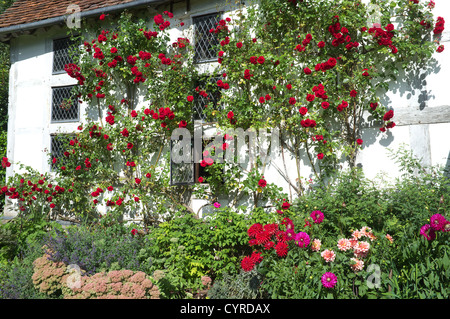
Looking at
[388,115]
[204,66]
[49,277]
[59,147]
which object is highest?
[204,66]

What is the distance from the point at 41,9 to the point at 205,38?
4061 millimetres

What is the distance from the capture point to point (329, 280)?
3.26 m

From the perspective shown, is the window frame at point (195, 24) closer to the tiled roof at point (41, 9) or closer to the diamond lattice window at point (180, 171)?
the tiled roof at point (41, 9)

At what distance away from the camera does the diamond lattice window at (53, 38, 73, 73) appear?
Answer: 26.1 ft

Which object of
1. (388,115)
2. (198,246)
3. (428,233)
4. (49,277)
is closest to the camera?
(428,233)

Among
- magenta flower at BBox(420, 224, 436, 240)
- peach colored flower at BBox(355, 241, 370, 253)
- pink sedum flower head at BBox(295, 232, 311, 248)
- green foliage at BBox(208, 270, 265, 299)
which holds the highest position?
magenta flower at BBox(420, 224, 436, 240)

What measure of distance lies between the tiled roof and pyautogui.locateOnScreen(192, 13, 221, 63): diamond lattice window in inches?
53.0

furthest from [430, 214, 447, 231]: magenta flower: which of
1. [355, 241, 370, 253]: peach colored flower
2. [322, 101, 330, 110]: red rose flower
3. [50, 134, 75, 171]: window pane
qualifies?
[50, 134, 75, 171]: window pane

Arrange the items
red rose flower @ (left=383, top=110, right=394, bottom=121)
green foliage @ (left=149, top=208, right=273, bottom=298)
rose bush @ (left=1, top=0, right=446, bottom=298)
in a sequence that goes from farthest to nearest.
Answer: red rose flower @ (left=383, top=110, right=394, bottom=121), green foliage @ (left=149, top=208, right=273, bottom=298), rose bush @ (left=1, top=0, right=446, bottom=298)

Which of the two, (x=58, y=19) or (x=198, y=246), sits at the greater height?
(x=58, y=19)

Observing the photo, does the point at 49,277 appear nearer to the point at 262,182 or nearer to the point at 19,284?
the point at 19,284

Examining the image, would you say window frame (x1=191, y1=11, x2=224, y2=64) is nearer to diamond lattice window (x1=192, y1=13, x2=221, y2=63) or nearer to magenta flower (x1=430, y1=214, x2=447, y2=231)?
diamond lattice window (x1=192, y1=13, x2=221, y2=63)

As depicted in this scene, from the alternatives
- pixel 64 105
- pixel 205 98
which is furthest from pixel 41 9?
pixel 205 98

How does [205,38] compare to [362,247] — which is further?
[205,38]
